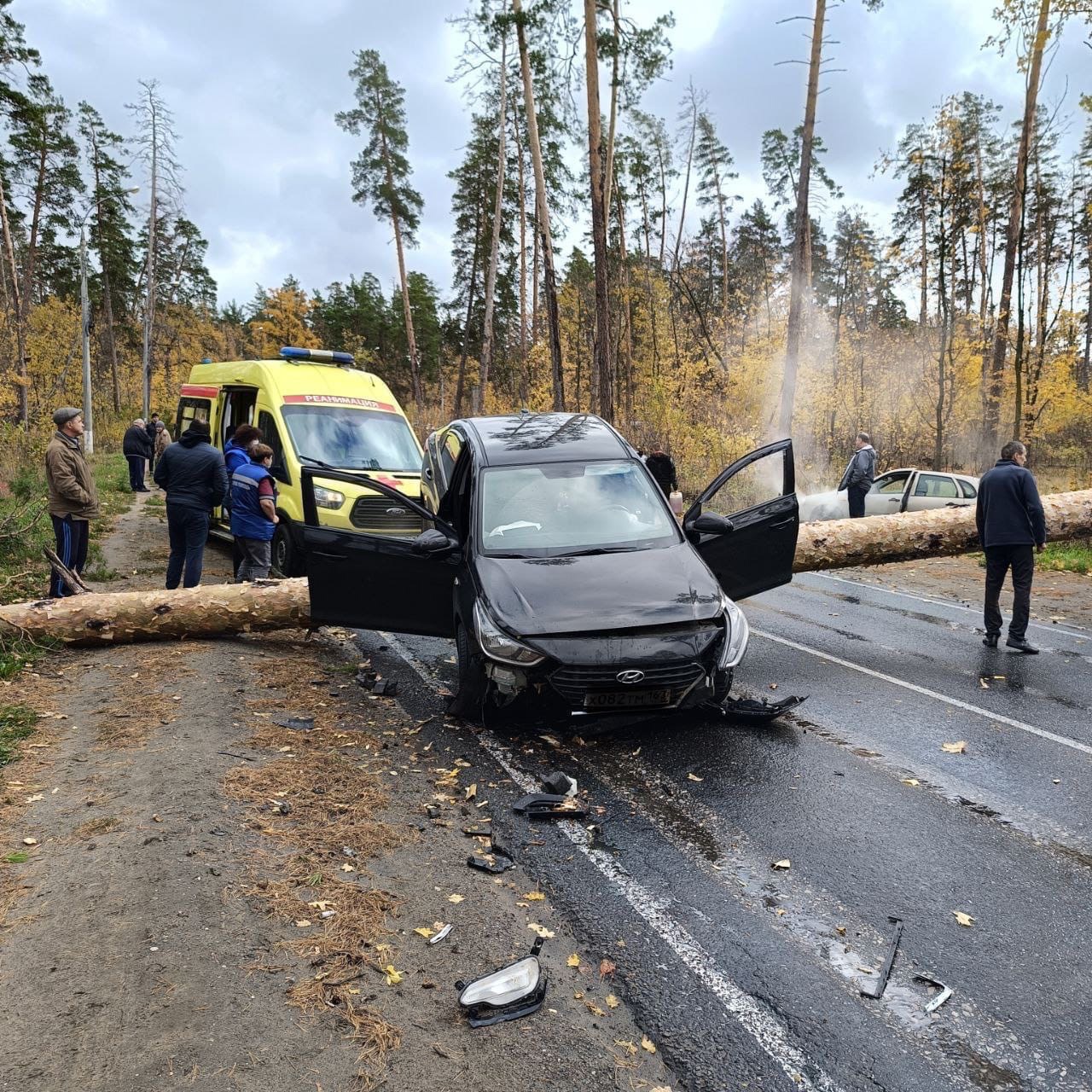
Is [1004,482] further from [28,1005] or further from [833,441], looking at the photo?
[833,441]

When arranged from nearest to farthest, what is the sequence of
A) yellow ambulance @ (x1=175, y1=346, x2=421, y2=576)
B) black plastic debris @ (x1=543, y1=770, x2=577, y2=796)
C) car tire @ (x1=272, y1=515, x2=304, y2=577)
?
black plastic debris @ (x1=543, y1=770, x2=577, y2=796) → yellow ambulance @ (x1=175, y1=346, x2=421, y2=576) → car tire @ (x1=272, y1=515, x2=304, y2=577)

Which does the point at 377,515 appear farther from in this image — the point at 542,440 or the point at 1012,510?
the point at 1012,510

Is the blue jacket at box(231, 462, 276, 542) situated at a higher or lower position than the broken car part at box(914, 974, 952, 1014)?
higher

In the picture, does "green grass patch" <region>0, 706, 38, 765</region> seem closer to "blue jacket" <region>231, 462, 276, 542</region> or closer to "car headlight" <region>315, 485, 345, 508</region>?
"blue jacket" <region>231, 462, 276, 542</region>

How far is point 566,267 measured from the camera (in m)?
47.7

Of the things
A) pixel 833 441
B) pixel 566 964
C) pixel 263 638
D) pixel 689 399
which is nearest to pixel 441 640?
pixel 263 638

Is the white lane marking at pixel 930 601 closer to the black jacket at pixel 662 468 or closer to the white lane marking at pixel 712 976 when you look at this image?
the black jacket at pixel 662 468

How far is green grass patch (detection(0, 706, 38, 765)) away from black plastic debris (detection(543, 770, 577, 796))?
10.8 feet

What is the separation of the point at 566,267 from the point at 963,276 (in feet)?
69.7

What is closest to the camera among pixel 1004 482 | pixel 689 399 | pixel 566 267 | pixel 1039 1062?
pixel 1039 1062

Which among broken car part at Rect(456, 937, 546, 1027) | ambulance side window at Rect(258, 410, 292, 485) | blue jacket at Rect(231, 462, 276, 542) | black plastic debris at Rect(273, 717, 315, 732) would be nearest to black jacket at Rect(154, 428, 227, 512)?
blue jacket at Rect(231, 462, 276, 542)

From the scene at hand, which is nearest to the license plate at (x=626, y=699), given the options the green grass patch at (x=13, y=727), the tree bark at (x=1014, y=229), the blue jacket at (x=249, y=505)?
the green grass patch at (x=13, y=727)

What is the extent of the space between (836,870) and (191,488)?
743 cm

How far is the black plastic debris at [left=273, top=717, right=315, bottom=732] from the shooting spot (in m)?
5.76
